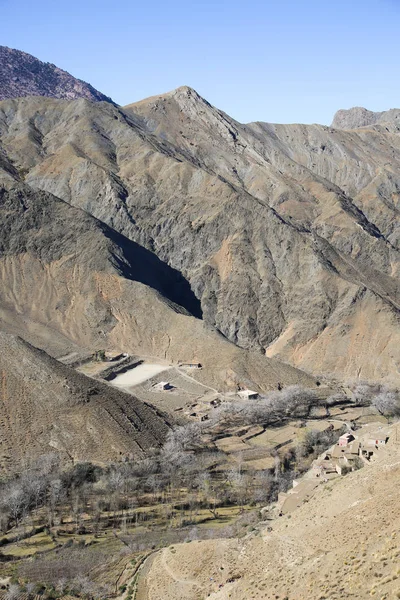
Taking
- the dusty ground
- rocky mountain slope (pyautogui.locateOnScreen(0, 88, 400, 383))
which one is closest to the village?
the dusty ground

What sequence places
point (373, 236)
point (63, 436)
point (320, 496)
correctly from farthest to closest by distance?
point (373, 236) < point (63, 436) < point (320, 496)

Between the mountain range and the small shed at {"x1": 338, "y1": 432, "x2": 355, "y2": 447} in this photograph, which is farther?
the mountain range

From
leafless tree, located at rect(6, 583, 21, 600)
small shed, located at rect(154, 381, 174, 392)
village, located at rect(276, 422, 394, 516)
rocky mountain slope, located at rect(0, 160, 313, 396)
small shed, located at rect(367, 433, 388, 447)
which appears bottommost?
leafless tree, located at rect(6, 583, 21, 600)

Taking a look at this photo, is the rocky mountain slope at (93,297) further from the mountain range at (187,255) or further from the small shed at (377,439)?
the small shed at (377,439)

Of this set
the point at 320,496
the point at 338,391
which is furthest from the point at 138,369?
the point at 320,496

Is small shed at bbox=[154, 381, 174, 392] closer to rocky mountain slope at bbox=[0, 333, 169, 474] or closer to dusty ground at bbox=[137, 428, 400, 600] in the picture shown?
rocky mountain slope at bbox=[0, 333, 169, 474]

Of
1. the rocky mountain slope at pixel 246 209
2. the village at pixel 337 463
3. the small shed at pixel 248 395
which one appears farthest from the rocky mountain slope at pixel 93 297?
the village at pixel 337 463

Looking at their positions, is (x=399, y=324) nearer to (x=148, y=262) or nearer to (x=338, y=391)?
(x=338, y=391)
